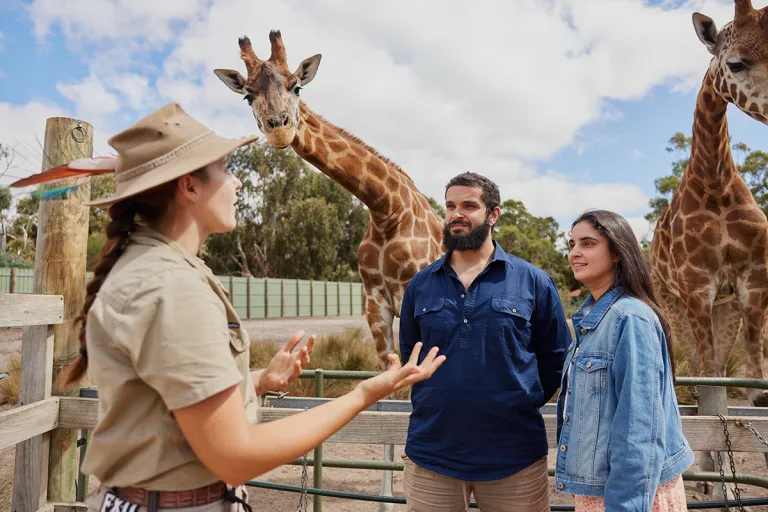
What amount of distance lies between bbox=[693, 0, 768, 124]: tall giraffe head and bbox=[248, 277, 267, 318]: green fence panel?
2079 centimetres

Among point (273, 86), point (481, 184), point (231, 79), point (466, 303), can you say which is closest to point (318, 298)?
point (231, 79)

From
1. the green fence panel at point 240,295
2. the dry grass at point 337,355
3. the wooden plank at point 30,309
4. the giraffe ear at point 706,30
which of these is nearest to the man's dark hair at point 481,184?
the wooden plank at point 30,309

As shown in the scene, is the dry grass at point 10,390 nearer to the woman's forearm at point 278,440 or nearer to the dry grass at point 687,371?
the woman's forearm at point 278,440

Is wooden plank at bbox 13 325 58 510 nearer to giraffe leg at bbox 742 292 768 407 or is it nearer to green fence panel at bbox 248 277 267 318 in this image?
giraffe leg at bbox 742 292 768 407

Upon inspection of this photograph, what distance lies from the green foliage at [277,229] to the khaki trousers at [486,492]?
29158mm

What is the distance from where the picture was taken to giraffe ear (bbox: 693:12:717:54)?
421cm

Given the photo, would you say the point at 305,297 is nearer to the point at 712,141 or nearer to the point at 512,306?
the point at 712,141

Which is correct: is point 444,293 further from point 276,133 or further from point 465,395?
point 276,133

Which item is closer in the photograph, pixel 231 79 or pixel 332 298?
pixel 231 79

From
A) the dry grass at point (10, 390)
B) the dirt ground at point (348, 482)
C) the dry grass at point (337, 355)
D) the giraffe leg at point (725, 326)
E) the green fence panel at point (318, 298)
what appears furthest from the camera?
the green fence panel at point (318, 298)

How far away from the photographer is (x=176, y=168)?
1.30m

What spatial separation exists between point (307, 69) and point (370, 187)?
117 cm

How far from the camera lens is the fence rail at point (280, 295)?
19.0 meters

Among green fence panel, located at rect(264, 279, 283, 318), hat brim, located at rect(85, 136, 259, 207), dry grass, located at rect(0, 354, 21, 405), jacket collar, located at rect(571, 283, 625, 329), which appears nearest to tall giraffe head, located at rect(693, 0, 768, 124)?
jacket collar, located at rect(571, 283, 625, 329)
